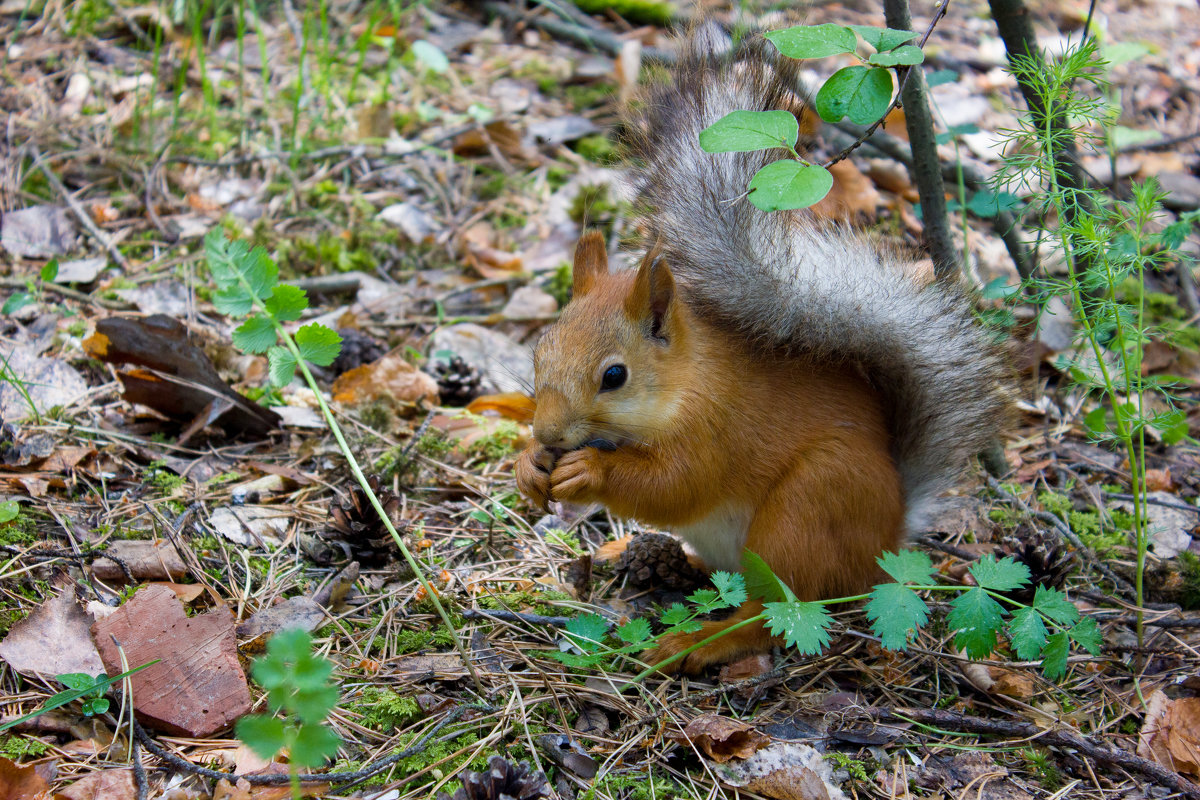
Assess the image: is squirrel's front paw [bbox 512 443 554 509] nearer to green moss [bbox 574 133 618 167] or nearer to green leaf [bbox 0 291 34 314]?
green leaf [bbox 0 291 34 314]

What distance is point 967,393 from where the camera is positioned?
174 centimetres

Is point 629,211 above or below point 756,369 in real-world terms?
above

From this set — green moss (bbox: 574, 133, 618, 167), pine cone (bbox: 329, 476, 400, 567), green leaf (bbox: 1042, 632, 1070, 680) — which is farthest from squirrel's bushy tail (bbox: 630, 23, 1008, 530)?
green moss (bbox: 574, 133, 618, 167)

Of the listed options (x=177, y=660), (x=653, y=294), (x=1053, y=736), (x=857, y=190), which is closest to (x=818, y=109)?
(x=653, y=294)

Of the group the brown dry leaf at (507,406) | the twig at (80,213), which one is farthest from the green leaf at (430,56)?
the brown dry leaf at (507,406)

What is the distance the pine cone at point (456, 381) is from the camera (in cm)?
246

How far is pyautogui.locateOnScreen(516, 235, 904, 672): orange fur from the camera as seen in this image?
1.65m

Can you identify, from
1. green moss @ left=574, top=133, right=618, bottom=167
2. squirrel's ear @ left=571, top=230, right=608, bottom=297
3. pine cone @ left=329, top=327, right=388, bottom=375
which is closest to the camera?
squirrel's ear @ left=571, top=230, right=608, bottom=297

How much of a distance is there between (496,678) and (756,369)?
0.76 metres

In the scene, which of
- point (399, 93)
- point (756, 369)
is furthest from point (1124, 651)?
point (399, 93)

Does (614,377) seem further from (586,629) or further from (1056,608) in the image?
(1056,608)

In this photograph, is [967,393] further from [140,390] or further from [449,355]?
[140,390]

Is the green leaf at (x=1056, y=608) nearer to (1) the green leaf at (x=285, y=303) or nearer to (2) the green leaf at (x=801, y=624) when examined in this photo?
(2) the green leaf at (x=801, y=624)

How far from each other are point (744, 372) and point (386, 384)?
3.49 feet
